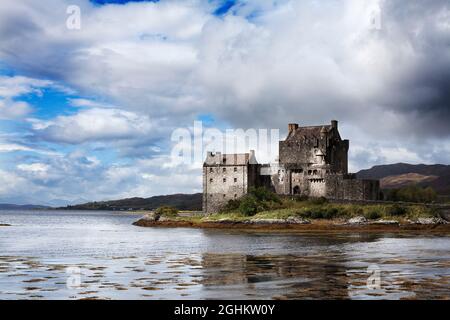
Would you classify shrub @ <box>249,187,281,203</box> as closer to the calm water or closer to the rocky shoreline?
the rocky shoreline

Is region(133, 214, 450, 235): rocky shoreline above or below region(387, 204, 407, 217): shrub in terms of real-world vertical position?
below

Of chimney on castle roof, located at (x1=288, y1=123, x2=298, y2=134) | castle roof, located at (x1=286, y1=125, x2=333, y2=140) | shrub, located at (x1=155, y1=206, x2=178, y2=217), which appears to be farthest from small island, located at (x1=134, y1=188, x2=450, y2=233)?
chimney on castle roof, located at (x1=288, y1=123, x2=298, y2=134)

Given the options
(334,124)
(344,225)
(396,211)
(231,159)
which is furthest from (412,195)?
(231,159)

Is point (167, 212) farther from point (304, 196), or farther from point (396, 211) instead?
point (396, 211)

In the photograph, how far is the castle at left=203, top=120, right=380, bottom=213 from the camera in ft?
241

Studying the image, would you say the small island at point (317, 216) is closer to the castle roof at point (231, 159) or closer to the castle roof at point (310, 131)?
the castle roof at point (231, 159)

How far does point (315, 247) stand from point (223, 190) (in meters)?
39.4

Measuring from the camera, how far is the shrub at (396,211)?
6259 cm

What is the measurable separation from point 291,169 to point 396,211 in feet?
54.1

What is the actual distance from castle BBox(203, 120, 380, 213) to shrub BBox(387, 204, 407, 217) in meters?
9.14

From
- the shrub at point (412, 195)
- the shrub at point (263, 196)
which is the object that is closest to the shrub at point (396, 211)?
the shrub at point (412, 195)

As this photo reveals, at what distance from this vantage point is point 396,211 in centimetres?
6259
